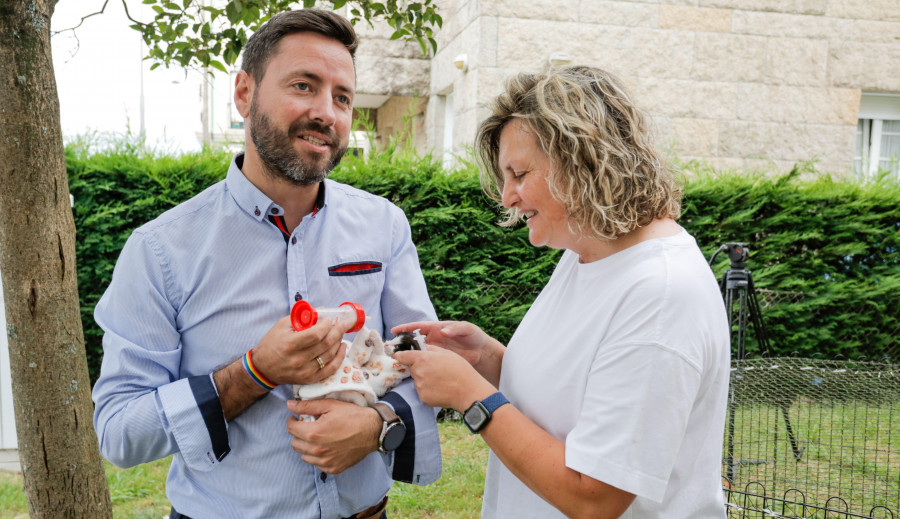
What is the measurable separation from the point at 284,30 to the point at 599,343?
133 cm

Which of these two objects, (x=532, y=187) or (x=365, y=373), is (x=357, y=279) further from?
(x=532, y=187)

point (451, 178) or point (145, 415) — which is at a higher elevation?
point (451, 178)

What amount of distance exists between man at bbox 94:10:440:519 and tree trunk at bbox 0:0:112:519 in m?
0.71

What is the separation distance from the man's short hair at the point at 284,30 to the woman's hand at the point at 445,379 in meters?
1.01

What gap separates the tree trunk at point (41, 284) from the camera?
89.4 inches

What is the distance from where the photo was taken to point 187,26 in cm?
350

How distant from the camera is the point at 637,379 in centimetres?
148

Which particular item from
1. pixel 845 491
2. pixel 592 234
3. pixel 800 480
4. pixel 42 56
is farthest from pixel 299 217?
pixel 845 491

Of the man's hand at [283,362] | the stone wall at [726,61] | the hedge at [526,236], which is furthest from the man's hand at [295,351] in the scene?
the stone wall at [726,61]

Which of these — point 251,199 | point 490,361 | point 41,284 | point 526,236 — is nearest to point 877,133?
point 526,236

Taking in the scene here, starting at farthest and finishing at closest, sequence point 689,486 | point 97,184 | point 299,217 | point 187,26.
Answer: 1. point 97,184
2. point 187,26
3. point 299,217
4. point 689,486

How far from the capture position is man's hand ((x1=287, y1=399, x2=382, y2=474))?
1.79m

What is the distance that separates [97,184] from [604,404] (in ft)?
18.1

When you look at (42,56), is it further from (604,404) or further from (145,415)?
(604,404)
